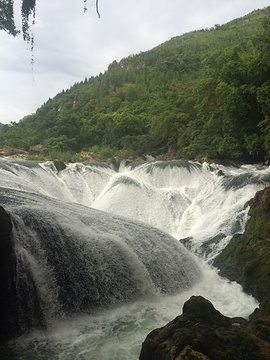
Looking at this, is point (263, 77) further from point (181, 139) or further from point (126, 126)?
point (126, 126)

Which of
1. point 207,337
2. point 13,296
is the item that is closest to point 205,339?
point 207,337

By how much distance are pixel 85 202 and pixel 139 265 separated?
879cm

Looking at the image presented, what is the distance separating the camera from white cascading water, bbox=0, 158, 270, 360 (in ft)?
16.5

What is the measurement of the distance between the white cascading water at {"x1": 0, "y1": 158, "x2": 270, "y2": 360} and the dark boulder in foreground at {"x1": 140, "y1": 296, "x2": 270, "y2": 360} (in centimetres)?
114

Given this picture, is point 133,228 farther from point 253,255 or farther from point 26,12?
point 26,12

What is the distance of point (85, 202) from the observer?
1521 centimetres

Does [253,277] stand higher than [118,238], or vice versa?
[118,238]

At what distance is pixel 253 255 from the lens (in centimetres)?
786

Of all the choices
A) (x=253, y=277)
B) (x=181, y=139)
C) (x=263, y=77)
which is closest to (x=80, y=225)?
(x=253, y=277)

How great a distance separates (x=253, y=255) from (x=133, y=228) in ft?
10.1

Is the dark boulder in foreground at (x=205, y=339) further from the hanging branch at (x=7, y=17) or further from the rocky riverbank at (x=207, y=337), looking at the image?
the hanging branch at (x=7, y=17)

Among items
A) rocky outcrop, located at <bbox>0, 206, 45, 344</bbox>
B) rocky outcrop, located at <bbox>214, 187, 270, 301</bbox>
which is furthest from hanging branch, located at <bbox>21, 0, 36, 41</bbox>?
rocky outcrop, located at <bbox>214, 187, 270, 301</bbox>

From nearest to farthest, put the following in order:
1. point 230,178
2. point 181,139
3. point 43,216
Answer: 1. point 43,216
2. point 230,178
3. point 181,139

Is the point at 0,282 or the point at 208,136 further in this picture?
the point at 208,136
